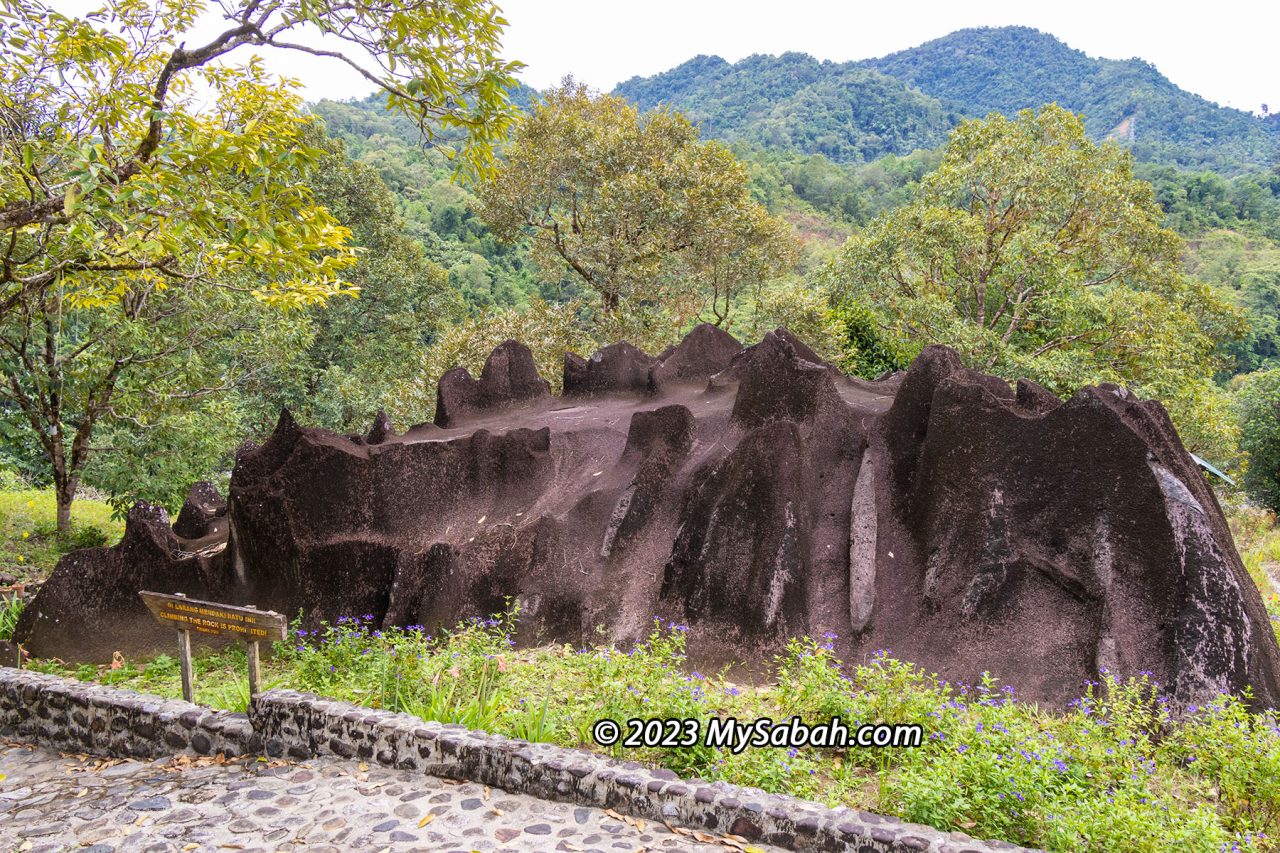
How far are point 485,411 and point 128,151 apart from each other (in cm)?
501

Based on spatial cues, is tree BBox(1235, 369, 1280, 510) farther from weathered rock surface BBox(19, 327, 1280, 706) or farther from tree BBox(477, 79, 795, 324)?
weathered rock surface BBox(19, 327, 1280, 706)

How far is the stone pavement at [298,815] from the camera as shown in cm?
476

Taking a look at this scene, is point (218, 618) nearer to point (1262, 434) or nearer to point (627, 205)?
point (627, 205)

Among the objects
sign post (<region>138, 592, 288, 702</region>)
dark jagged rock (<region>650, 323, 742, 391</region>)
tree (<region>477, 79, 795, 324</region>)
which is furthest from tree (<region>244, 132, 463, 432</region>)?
sign post (<region>138, 592, 288, 702</region>)

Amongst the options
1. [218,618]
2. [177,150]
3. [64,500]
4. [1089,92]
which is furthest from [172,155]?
[1089,92]

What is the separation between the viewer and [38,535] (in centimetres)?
1445

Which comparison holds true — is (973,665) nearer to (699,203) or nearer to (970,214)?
(699,203)

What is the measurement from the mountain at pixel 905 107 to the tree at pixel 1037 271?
6391cm

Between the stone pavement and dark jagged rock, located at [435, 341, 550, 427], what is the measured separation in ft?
20.6

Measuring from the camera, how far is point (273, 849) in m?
4.76

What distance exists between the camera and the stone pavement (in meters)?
4.76

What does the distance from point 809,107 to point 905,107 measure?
11.3 metres

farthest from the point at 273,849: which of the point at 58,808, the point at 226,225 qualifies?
the point at 226,225

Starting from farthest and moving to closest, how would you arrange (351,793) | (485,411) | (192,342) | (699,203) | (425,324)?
(425,324)
(699,203)
(192,342)
(485,411)
(351,793)
